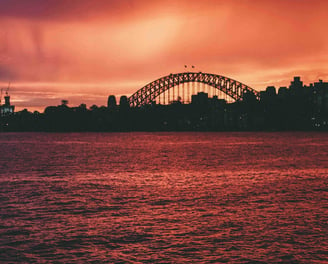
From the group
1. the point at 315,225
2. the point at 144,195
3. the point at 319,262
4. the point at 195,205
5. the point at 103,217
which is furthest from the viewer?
the point at 144,195

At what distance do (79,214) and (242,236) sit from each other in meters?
9.48

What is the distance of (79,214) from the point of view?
90.1ft

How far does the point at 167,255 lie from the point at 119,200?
13816mm

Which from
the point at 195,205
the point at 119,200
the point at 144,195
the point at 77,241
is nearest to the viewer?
the point at 77,241

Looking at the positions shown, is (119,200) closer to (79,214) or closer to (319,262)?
(79,214)

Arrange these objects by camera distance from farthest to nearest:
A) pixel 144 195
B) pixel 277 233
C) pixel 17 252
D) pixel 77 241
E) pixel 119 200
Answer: pixel 144 195
pixel 119 200
pixel 277 233
pixel 77 241
pixel 17 252

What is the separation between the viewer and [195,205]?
100ft

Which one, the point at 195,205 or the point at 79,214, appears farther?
the point at 195,205

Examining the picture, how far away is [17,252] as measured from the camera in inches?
782

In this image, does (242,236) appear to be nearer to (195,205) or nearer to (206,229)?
(206,229)

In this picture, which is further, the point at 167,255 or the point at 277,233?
the point at 277,233

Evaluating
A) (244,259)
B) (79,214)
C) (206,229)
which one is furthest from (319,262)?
(79,214)

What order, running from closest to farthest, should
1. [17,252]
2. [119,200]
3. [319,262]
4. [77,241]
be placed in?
[319,262] → [17,252] → [77,241] → [119,200]

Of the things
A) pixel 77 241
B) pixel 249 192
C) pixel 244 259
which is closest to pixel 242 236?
pixel 244 259
